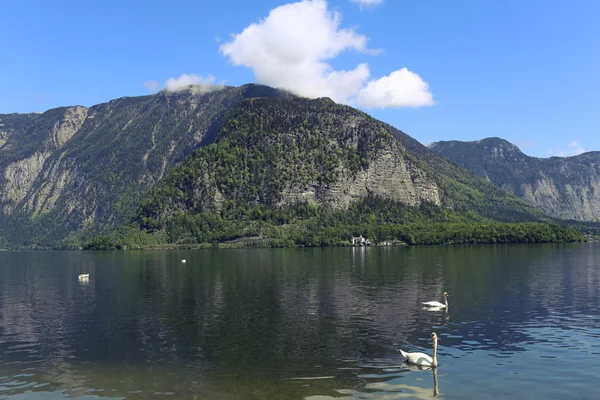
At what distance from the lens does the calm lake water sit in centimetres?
4322

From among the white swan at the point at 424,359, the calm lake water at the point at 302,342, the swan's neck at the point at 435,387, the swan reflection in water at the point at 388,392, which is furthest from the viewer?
the white swan at the point at 424,359

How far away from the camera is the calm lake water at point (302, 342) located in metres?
43.2

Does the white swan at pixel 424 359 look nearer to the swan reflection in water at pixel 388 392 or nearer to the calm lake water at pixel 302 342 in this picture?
the calm lake water at pixel 302 342

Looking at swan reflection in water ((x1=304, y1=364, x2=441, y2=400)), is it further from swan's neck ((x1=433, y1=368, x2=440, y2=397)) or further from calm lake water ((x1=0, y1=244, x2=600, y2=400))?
calm lake water ((x1=0, y1=244, x2=600, y2=400))

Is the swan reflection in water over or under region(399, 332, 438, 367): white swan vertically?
under

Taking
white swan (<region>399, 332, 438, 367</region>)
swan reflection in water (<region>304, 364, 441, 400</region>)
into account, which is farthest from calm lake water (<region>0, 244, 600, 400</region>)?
white swan (<region>399, 332, 438, 367</region>)

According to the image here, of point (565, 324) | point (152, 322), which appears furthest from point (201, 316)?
point (565, 324)

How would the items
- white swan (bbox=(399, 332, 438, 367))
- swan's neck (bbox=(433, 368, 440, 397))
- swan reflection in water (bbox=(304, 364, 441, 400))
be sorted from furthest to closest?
1. white swan (bbox=(399, 332, 438, 367))
2. swan's neck (bbox=(433, 368, 440, 397))
3. swan reflection in water (bbox=(304, 364, 441, 400))

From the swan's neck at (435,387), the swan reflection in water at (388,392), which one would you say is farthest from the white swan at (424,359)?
the swan reflection in water at (388,392)

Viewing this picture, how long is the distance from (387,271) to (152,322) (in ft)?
288

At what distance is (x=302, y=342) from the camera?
5884 centimetres

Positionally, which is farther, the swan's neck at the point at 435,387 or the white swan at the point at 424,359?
the white swan at the point at 424,359

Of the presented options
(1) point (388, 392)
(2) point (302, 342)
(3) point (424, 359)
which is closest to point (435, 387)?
(1) point (388, 392)

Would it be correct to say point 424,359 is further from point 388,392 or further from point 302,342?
point 302,342
